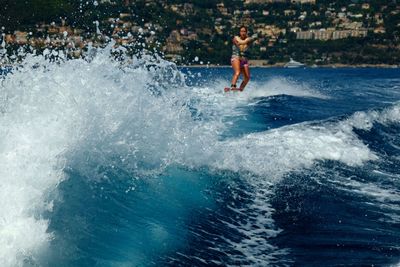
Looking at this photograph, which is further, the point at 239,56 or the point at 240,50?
the point at 239,56

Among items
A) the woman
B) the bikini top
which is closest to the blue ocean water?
the woman

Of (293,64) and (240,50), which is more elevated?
(240,50)

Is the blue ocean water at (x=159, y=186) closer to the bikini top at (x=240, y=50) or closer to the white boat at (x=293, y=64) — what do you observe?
the bikini top at (x=240, y=50)

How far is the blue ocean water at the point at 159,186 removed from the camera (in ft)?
22.5

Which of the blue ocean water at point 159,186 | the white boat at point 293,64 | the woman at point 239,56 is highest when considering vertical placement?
the woman at point 239,56

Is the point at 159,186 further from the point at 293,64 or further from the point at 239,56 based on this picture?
the point at 293,64

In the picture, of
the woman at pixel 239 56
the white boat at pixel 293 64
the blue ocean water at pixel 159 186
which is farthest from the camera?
the white boat at pixel 293 64

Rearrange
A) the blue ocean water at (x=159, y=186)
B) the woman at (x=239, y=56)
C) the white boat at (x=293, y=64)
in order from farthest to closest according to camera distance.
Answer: the white boat at (x=293, y=64) < the woman at (x=239, y=56) < the blue ocean water at (x=159, y=186)

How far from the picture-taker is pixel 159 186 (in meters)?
9.52

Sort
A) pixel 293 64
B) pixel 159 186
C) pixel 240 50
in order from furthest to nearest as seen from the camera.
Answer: pixel 293 64 < pixel 240 50 < pixel 159 186

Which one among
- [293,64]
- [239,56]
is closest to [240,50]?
[239,56]

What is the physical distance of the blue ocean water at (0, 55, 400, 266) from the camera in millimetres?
6859

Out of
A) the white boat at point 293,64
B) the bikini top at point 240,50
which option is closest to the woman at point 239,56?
the bikini top at point 240,50

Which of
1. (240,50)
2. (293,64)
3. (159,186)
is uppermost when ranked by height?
(240,50)
